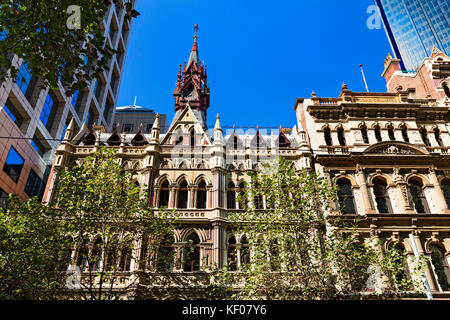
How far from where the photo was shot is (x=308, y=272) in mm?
16859

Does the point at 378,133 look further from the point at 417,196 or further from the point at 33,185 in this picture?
the point at 33,185

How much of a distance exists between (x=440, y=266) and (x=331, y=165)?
33.5ft

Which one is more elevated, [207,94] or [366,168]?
[207,94]

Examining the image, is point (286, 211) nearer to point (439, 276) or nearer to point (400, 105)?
point (439, 276)

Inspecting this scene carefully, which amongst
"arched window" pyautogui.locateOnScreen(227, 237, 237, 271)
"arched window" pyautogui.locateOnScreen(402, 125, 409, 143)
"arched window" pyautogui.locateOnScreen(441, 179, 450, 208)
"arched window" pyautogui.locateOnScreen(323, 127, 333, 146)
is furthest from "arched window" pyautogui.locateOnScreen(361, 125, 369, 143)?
"arched window" pyautogui.locateOnScreen(227, 237, 237, 271)

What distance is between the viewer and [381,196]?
2611cm

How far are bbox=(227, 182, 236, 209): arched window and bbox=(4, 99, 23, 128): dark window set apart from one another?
69.6 ft

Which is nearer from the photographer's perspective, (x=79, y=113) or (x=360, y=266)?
(x=360, y=266)

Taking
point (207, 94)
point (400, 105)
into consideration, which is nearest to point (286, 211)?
point (400, 105)

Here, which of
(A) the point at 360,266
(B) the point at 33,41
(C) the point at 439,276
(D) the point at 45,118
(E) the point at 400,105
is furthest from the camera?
(D) the point at 45,118

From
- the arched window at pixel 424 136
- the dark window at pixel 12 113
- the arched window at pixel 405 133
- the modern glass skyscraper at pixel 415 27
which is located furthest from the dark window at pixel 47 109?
the modern glass skyscraper at pixel 415 27

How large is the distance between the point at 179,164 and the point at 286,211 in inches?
454

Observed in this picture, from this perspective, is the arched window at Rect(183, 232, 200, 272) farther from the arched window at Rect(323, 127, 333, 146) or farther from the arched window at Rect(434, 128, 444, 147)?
the arched window at Rect(434, 128, 444, 147)
